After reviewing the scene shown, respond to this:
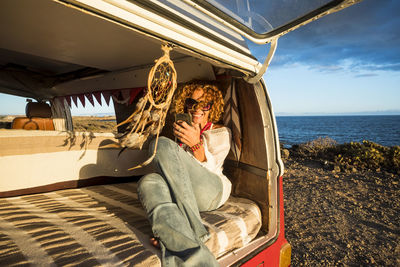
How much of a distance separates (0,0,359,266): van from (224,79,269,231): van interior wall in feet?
0.04

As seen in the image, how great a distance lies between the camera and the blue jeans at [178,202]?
1295 mm

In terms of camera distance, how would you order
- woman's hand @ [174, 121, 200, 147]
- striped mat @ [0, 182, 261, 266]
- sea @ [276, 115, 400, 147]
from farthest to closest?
sea @ [276, 115, 400, 147] < woman's hand @ [174, 121, 200, 147] < striped mat @ [0, 182, 261, 266]

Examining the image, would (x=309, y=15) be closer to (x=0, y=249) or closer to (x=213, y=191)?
(x=213, y=191)

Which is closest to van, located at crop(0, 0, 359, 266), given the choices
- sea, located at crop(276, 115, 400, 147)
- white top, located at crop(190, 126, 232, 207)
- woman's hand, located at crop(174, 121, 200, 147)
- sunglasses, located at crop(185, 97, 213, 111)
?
white top, located at crop(190, 126, 232, 207)

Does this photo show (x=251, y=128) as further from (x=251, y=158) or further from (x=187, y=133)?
(x=187, y=133)

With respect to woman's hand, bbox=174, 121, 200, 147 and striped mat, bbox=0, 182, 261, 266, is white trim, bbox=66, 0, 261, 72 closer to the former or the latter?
woman's hand, bbox=174, 121, 200, 147

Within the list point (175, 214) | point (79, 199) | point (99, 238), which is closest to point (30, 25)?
point (79, 199)

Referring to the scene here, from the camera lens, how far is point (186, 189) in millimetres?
1590

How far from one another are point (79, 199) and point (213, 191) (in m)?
1.62

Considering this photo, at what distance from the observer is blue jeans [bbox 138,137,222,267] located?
1295 millimetres

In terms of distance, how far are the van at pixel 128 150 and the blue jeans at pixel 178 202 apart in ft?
0.46

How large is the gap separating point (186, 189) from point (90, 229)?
2.69 ft

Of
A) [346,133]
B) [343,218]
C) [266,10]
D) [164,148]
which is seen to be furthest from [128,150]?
[346,133]

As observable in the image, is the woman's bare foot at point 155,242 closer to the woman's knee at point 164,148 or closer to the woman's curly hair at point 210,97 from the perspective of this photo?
the woman's knee at point 164,148
